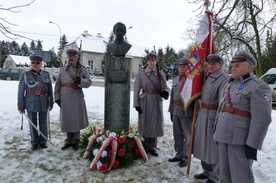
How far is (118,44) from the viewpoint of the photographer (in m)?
4.48

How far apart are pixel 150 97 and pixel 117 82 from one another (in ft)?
2.15

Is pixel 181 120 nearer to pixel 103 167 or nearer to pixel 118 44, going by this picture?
pixel 103 167

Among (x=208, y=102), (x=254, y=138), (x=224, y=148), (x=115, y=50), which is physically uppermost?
(x=115, y=50)

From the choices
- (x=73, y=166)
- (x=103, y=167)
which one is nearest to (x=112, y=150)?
(x=103, y=167)

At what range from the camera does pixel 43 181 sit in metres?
3.64

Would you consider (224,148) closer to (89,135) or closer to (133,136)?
(133,136)

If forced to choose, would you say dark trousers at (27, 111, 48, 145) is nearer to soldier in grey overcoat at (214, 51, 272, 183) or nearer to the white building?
Answer: soldier in grey overcoat at (214, 51, 272, 183)

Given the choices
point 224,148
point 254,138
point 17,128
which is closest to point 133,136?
point 224,148

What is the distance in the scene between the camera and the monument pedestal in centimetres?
445

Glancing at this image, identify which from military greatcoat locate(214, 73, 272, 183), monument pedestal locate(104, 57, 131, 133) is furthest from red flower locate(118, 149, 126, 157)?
military greatcoat locate(214, 73, 272, 183)

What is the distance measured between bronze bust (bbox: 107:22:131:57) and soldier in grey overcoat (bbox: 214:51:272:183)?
2155mm

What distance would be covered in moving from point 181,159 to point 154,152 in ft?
1.82

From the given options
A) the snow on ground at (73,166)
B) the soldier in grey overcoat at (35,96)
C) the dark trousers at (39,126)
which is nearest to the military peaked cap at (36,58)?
the soldier in grey overcoat at (35,96)

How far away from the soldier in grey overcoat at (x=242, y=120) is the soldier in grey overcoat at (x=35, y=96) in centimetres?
335
